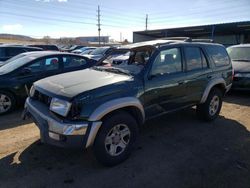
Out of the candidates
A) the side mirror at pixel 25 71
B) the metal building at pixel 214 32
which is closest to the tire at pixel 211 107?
the side mirror at pixel 25 71

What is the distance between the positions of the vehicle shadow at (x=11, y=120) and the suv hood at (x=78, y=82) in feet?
5.54

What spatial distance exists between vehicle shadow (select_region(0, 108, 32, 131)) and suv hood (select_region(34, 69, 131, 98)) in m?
1.69

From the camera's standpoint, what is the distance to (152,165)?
3666mm

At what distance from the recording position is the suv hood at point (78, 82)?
337cm

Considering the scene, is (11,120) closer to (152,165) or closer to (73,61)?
(73,61)

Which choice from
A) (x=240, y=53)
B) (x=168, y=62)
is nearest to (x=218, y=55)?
(x=168, y=62)

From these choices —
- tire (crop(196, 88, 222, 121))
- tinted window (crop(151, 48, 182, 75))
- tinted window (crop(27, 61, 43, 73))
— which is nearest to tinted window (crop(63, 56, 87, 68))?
tinted window (crop(27, 61, 43, 73))

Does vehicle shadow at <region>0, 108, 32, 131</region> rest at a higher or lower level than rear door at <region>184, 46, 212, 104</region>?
lower

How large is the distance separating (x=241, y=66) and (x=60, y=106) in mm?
Result: 7067

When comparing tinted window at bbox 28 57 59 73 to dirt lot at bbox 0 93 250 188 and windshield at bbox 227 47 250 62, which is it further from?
windshield at bbox 227 47 250 62

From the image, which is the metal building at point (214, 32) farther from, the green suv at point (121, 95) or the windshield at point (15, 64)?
the windshield at point (15, 64)

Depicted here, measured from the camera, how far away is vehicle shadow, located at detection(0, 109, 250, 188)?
324 centimetres

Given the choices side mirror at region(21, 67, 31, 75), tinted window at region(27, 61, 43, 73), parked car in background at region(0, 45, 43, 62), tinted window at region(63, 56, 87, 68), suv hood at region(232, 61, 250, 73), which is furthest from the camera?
parked car in background at region(0, 45, 43, 62)

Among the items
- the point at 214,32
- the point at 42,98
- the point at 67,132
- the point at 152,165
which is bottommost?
the point at 152,165
